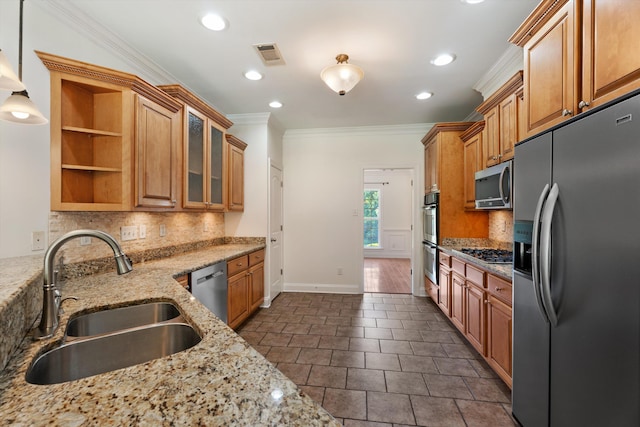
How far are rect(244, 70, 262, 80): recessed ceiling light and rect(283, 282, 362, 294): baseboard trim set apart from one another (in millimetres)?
3194

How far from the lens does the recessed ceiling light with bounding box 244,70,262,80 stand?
2857mm

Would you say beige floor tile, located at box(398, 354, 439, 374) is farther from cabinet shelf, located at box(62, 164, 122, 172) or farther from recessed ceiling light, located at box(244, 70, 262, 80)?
recessed ceiling light, located at box(244, 70, 262, 80)

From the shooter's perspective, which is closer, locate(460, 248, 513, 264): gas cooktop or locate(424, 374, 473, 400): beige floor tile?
locate(424, 374, 473, 400): beige floor tile

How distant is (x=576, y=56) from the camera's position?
1.39 meters

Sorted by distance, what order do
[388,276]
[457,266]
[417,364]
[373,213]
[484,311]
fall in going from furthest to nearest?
[373,213], [388,276], [457,266], [417,364], [484,311]

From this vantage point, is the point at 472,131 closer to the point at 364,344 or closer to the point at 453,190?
the point at 453,190

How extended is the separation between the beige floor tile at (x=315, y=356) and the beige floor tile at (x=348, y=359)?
0.06 meters

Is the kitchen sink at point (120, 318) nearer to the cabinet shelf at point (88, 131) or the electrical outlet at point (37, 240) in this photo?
the electrical outlet at point (37, 240)

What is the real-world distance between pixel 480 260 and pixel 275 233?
2.87 metres

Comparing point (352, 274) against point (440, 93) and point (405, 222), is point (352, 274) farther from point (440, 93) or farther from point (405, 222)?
point (405, 222)

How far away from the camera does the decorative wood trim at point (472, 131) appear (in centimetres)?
318

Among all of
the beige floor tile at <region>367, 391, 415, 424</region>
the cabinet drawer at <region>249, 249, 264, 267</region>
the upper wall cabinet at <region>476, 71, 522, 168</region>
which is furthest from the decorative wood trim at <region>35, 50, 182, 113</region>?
the upper wall cabinet at <region>476, 71, 522, 168</region>

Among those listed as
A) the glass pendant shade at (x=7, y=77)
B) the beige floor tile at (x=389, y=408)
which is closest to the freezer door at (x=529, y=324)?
the beige floor tile at (x=389, y=408)

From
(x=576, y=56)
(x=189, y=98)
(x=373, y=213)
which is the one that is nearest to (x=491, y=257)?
(x=576, y=56)
